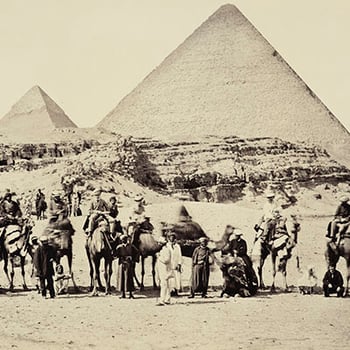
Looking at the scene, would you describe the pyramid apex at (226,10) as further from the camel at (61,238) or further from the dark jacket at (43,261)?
the dark jacket at (43,261)

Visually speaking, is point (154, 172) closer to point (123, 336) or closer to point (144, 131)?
point (144, 131)

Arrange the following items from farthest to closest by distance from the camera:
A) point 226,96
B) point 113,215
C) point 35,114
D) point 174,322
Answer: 1. point 226,96
2. point 35,114
3. point 113,215
4. point 174,322

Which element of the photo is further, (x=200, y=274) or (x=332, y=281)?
(x=200, y=274)

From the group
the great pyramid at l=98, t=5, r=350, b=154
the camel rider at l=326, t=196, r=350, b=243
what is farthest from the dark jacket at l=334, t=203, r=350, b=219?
the great pyramid at l=98, t=5, r=350, b=154

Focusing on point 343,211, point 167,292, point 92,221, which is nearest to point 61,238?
point 92,221

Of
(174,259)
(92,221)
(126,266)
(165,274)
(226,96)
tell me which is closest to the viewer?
(165,274)

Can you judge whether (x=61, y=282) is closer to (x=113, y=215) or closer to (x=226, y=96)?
(x=113, y=215)
